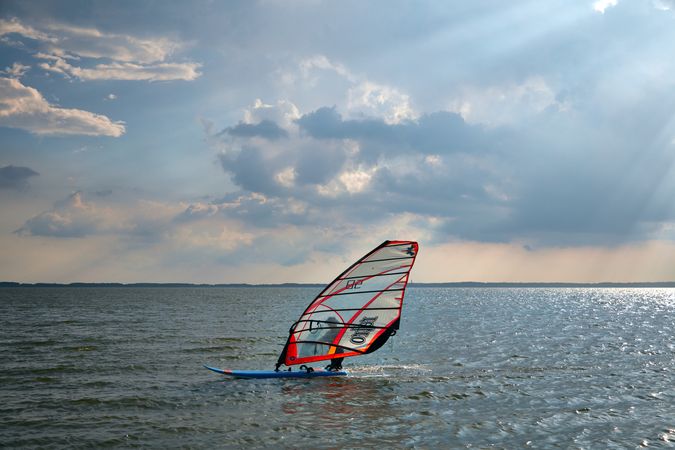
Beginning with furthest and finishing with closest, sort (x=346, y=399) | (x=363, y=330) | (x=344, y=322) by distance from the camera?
(x=363, y=330) < (x=344, y=322) < (x=346, y=399)

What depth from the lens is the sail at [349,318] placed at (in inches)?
818

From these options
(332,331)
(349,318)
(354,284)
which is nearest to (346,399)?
(332,331)

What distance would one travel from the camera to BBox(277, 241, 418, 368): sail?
68.2 feet

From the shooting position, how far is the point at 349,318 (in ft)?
69.6

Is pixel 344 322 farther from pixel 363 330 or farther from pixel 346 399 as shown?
pixel 346 399

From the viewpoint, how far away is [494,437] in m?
13.4

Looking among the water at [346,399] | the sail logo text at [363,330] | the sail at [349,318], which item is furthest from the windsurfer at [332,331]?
the water at [346,399]

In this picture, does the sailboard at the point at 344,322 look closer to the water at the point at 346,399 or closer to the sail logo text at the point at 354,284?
the sail logo text at the point at 354,284

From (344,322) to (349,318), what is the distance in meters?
0.23

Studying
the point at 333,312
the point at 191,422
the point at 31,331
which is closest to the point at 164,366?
the point at 333,312

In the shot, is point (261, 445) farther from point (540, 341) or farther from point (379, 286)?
point (540, 341)

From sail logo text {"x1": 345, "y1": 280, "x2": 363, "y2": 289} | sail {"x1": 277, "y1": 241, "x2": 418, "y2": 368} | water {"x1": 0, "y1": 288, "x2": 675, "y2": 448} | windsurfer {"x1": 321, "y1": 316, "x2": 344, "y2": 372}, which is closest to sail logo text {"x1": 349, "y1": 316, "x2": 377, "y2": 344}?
sail {"x1": 277, "y1": 241, "x2": 418, "y2": 368}

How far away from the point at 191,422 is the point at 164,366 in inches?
372

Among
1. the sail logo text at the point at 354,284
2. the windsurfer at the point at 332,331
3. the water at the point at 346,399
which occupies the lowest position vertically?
the water at the point at 346,399
